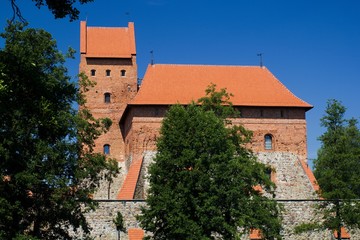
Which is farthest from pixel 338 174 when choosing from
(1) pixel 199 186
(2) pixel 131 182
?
(2) pixel 131 182

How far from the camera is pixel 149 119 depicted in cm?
3809

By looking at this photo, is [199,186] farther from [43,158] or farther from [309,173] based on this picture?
[309,173]

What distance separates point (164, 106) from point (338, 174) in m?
14.2

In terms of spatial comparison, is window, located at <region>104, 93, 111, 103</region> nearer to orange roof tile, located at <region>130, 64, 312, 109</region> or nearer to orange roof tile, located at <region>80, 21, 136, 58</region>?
orange roof tile, located at <region>80, 21, 136, 58</region>

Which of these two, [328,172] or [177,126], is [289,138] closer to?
[328,172]

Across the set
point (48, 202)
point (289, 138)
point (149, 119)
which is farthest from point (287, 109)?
point (48, 202)

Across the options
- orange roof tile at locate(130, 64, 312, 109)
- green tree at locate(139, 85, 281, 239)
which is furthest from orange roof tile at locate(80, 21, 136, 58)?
green tree at locate(139, 85, 281, 239)

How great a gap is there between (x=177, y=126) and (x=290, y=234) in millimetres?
9112

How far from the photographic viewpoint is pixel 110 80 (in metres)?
43.5

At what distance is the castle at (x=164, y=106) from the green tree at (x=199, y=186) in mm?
8265

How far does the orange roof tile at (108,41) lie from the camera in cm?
4381

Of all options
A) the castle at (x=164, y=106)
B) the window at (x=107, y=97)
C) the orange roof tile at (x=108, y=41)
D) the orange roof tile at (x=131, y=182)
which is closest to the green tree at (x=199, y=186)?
the orange roof tile at (x=131, y=182)

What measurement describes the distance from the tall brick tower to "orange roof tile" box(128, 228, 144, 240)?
42.4 ft

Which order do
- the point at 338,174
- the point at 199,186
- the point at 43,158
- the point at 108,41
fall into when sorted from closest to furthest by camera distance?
the point at 43,158 → the point at 199,186 → the point at 338,174 → the point at 108,41
